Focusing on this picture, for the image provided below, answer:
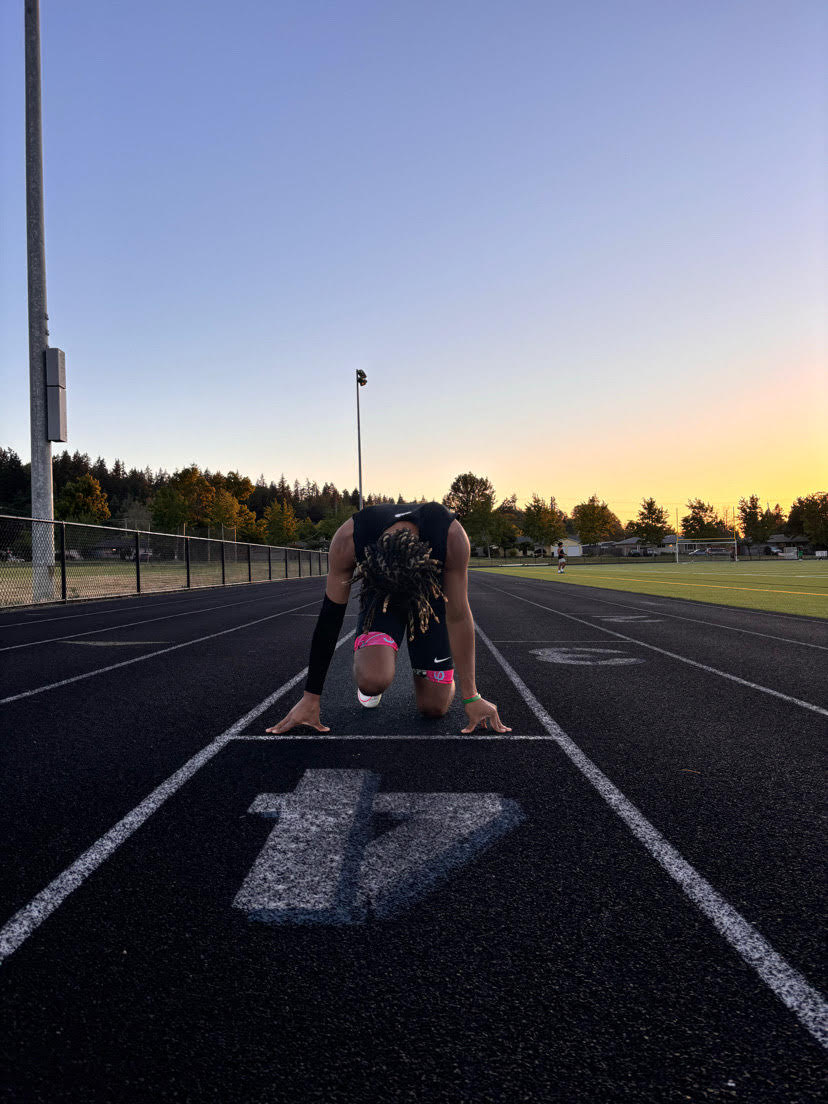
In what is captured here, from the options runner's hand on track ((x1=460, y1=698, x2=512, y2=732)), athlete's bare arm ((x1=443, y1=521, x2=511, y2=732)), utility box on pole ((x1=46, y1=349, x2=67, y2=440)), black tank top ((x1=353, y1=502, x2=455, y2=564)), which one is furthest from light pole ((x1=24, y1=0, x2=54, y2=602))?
runner's hand on track ((x1=460, y1=698, x2=512, y2=732))

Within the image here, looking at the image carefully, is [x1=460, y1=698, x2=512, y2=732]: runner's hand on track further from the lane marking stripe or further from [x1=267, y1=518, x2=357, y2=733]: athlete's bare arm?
[x1=267, y1=518, x2=357, y2=733]: athlete's bare arm

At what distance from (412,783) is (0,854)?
1909mm

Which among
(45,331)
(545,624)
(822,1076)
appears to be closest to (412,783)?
(822,1076)

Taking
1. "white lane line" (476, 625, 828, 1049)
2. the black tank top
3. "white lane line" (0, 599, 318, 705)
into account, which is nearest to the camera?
"white lane line" (476, 625, 828, 1049)

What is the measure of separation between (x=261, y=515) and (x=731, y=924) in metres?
Answer: 162

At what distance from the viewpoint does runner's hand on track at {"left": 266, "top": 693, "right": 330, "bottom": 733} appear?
15.2ft

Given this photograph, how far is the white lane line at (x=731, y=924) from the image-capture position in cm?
186

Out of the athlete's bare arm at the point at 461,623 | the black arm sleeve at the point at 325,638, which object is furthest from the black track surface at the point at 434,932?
the black arm sleeve at the point at 325,638

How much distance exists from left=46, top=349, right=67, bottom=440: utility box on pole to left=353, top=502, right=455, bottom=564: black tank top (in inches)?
646

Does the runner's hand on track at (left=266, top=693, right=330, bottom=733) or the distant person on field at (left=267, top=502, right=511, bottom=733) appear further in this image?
the runner's hand on track at (left=266, top=693, right=330, bottom=733)

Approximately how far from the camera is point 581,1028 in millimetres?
1778

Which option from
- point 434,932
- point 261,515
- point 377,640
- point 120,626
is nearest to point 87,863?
point 434,932

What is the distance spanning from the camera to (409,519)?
459cm

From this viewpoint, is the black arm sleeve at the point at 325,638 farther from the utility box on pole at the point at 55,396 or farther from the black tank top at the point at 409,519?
the utility box on pole at the point at 55,396
